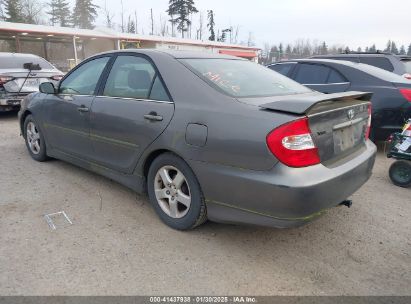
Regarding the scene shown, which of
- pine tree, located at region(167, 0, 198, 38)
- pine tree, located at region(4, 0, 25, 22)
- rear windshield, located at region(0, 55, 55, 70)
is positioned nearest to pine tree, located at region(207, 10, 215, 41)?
A: pine tree, located at region(167, 0, 198, 38)

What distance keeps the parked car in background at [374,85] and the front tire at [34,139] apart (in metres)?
4.41

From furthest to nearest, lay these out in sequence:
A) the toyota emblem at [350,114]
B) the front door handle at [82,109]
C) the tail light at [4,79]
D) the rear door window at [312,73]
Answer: the tail light at [4,79], the rear door window at [312,73], the front door handle at [82,109], the toyota emblem at [350,114]

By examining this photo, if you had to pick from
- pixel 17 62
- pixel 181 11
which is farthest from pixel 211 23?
pixel 17 62

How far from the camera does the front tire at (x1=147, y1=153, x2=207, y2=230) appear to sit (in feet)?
9.37

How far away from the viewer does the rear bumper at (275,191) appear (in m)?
2.33

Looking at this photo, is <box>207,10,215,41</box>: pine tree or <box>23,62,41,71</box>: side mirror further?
<box>207,10,215,41</box>: pine tree

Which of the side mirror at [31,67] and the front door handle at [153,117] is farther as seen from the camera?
the side mirror at [31,67]

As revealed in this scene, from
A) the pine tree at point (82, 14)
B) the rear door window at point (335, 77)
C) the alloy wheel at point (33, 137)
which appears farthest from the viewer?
→ the pine tree at point (82, 14)

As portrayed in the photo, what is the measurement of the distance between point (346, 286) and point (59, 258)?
2.08m

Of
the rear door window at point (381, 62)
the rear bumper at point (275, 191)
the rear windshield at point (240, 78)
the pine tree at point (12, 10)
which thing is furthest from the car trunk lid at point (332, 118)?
the pine tree at point (12, 10)

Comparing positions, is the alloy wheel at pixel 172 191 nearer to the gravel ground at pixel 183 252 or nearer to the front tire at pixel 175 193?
the front tire at pixel 175 193

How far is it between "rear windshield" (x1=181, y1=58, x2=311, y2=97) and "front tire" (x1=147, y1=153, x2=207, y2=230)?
0.73m

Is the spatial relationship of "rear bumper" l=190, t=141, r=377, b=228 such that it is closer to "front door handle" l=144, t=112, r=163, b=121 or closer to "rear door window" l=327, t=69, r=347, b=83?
"front door handle" l=144, t=112, r=163, b=121

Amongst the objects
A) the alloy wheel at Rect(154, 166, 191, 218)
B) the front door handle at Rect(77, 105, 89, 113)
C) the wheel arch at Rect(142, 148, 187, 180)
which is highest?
the front door handle at Rect(77, 105, 89, 113)
